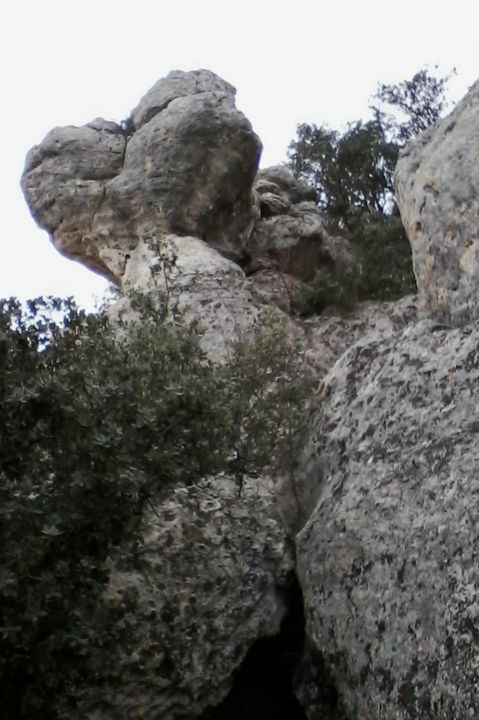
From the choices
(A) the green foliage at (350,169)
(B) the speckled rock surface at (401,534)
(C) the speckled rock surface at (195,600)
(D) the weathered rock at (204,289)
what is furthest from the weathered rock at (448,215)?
(A) the green foliage at (350,169)

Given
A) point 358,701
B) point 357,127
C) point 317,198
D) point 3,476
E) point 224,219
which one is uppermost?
point 357,127

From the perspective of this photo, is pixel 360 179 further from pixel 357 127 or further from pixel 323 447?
pixel 323 447

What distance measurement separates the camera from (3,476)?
10.6m

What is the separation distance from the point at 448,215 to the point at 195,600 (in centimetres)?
556

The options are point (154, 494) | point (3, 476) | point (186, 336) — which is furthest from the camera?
point (186, 336)

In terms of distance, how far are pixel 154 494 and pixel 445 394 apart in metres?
3.51

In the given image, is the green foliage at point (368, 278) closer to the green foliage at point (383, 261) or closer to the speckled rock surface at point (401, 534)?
the green foliage at point (383, 261)

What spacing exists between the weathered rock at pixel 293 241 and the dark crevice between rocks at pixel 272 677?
11132 mm

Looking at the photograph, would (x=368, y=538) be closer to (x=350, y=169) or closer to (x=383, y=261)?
(x=383, y=261)

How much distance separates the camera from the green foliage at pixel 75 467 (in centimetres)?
1077

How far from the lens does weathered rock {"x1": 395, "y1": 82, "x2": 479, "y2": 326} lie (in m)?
13.6

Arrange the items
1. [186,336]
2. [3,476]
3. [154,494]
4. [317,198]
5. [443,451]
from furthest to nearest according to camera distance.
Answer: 1. [317,198]
2. [186,336]
3. [443,451]
4. [154,494]
5. [3,476]

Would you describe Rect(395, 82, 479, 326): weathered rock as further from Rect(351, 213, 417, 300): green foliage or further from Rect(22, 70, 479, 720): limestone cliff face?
Rect(351, 213, 417, 300): green foliage

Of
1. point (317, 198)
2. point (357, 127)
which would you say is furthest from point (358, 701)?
point (357, 127)
